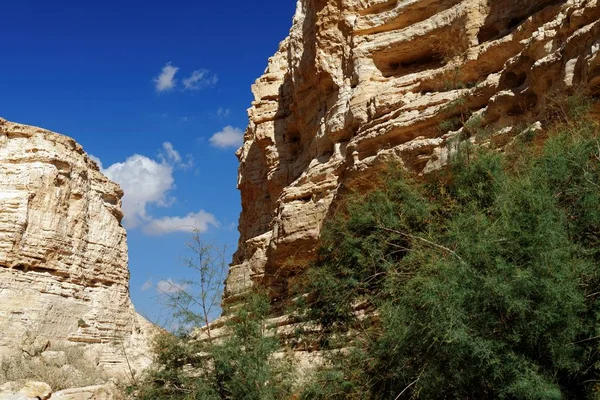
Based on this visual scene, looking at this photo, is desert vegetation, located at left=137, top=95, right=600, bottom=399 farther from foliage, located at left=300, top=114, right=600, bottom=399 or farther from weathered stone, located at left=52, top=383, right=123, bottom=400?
weathered stone, located at left=52, top=383, right=123, bottom=400

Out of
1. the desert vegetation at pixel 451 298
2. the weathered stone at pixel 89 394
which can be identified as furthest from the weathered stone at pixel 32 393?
the desert vegetation at pixel 451 298

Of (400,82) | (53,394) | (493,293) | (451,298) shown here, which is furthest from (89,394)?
(493,293)

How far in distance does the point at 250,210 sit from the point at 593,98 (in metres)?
18.6

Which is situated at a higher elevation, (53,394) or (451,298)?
(53,394)

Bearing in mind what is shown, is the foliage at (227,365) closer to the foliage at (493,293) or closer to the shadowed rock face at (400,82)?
the foliage at (493,293)

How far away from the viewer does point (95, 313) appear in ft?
93.3

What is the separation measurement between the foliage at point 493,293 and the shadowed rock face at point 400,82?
1775 mm

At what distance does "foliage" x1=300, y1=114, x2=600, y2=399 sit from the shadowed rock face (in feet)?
5.82

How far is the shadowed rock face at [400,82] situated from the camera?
13047 mm

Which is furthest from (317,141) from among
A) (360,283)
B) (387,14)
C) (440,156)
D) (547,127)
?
(547,127)

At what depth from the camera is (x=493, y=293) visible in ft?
27.1

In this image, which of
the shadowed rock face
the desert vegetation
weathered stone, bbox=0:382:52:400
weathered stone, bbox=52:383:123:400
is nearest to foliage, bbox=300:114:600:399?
the desert vegetation

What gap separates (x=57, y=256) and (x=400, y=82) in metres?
17.1

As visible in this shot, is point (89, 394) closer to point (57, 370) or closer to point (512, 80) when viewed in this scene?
point (57, 370)
